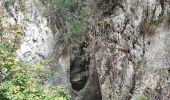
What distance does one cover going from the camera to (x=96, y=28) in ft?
36.6

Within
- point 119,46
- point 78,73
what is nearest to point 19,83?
point 119,46

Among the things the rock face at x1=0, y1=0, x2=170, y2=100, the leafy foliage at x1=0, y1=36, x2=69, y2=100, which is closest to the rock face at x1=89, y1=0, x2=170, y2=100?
the rock face at x1=0, y1=0, x2=170, y2=100

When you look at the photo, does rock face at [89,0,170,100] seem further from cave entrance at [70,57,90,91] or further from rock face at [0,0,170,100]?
cave entrance at [70,57,90,91]

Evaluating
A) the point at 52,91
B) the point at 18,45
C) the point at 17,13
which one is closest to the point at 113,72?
the point at 52,91

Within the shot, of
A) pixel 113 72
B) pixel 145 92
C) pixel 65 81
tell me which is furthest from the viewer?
pixel 65 81

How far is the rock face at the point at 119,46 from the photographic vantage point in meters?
9.60

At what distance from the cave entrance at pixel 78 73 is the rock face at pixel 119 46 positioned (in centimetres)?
43

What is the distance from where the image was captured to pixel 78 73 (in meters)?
14.0

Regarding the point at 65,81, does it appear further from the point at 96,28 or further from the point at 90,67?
the point at 96,28

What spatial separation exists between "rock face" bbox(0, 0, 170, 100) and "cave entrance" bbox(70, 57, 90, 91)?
0.43 metres

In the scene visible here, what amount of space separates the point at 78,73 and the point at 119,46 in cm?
381

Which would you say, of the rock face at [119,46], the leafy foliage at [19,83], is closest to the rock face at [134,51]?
the rock face at [119,46]

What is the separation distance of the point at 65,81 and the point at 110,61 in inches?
119

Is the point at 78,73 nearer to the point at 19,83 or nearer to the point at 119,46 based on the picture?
the point at 119,46
